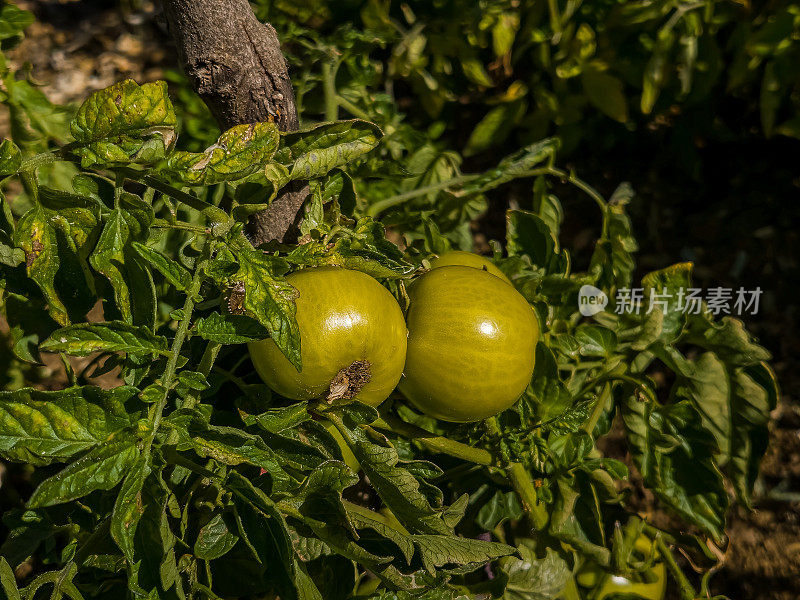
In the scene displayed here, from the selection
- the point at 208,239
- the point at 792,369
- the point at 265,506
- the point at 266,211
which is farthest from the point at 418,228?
the point at 792,369

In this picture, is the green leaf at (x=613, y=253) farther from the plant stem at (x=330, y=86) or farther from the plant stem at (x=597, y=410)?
the plant stem at (x=330, y=86)

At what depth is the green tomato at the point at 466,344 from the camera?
0.95 meters

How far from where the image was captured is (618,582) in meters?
1.22

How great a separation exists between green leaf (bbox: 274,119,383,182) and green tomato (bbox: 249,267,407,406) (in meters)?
0.14

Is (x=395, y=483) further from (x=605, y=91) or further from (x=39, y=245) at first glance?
(x=605, y=91)

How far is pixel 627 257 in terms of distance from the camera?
1.32 metres

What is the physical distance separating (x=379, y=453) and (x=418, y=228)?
538 mm

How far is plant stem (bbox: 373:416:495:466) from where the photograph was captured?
40.6 inches

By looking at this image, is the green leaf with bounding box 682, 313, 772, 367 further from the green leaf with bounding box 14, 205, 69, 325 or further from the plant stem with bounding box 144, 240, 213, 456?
the green leaf with bounding box 14, 205, 69, 325

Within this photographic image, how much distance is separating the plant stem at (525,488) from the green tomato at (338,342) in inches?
10.5

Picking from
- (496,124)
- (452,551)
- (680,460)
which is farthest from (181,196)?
(496,124)

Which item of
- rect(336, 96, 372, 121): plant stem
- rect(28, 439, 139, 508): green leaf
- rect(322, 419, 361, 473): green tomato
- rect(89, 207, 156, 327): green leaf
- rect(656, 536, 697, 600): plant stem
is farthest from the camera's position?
rect(336, 96, 372, 121): plant stem

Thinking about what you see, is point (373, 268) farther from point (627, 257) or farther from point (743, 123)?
point (743, 123)

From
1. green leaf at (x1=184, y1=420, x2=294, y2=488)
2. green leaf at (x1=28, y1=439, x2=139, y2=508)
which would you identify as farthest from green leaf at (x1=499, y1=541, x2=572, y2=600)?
green leaf at (x1=28, y1=439, x2=139, y2=508)
